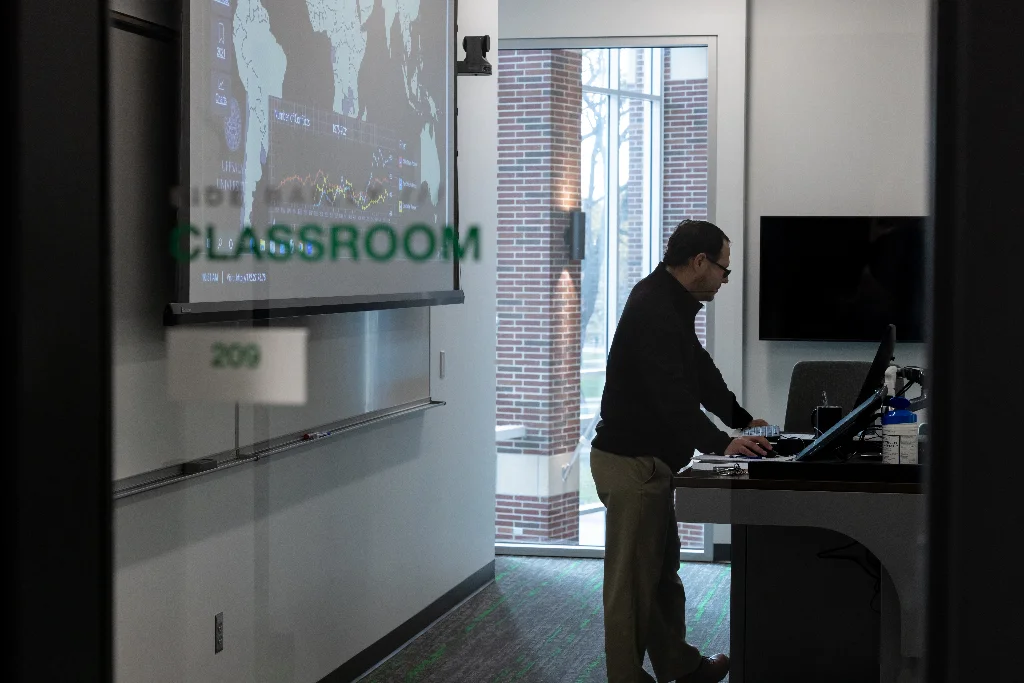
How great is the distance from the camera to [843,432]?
8.27ft

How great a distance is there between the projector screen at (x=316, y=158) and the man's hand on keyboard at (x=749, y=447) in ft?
3.66

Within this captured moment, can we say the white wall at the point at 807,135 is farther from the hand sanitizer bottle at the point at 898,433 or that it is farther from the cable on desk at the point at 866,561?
the hand sanitizer bottle at the point at 898,433

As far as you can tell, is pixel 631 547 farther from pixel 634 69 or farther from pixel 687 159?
pixel 634 69

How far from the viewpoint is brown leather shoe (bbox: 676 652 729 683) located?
3.25m

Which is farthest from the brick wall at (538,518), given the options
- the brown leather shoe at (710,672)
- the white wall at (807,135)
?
the brown leather shoe at (710,672)

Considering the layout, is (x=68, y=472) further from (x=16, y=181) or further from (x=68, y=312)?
(x=16, y=181)

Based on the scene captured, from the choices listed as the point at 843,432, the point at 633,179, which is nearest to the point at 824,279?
the point at 633,179

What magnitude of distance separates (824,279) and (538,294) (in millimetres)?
1322

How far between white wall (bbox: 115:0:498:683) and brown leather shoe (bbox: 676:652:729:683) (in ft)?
3.24

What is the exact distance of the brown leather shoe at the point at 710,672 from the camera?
325cm

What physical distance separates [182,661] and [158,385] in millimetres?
637

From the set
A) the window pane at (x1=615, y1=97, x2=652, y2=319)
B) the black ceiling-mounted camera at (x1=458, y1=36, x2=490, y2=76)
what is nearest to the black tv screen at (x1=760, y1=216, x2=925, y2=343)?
the window pane at (x1=615, y1=97, x2=652, y2=319)

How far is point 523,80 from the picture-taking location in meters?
5.17

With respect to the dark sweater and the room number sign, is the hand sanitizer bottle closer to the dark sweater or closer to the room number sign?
the dark sweater
